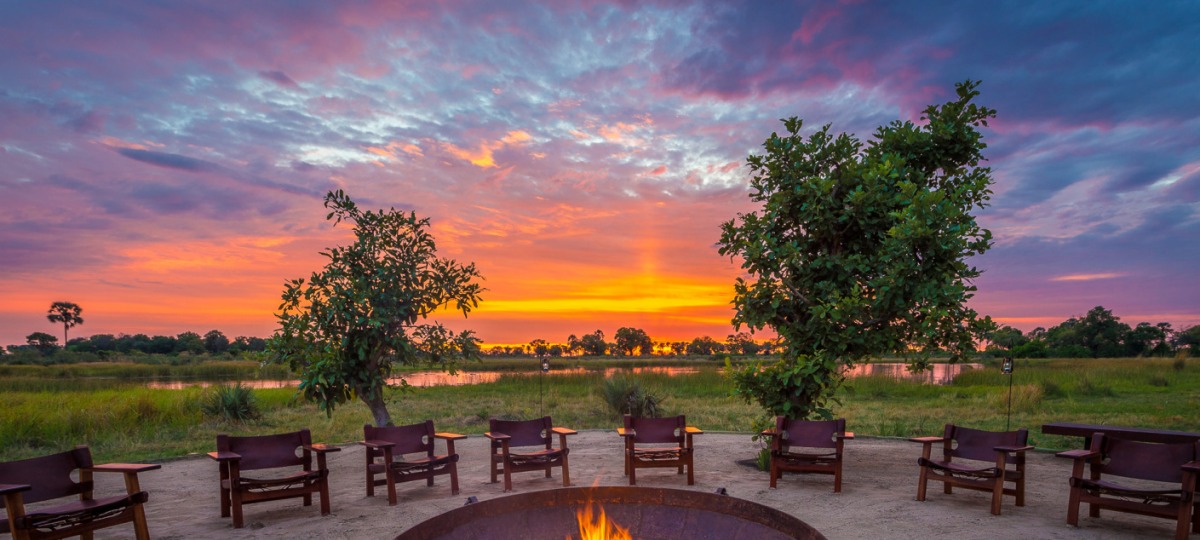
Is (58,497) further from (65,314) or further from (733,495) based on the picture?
(65,314)

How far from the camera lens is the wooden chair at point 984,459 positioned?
18.9 feet

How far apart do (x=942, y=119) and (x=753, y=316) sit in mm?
3258

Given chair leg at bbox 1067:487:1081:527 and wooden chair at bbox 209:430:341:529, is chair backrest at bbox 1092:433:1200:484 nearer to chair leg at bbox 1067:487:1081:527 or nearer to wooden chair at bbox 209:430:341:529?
chair leg at bbox 1067:487:1081:527

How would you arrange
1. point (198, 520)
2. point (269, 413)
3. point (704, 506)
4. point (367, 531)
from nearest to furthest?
point (704, 506) → point (367, 531) → point (198, 520) → point (269, 413)

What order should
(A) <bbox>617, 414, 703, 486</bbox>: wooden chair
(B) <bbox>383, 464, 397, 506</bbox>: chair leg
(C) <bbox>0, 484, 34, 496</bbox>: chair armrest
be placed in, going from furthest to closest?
(A) <bbox>617, 414, 703, 486</bbox>: wooden chair < (B) <bbox>383, 464, 397, 506</bbox>: chair leg < (C) <bbox>0, 484, 34, 496</bbox>: chair armrest

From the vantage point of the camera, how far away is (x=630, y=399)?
13141 millimetres

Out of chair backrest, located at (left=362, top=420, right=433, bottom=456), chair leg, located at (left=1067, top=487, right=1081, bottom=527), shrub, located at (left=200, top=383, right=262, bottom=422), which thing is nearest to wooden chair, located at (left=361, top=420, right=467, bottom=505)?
chair backrest, located at (left=362, top=420, right=433, bottom=456)

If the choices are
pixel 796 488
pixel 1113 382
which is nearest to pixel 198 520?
pixel 796 488

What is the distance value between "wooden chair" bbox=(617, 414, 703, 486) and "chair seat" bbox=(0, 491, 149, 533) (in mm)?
4328

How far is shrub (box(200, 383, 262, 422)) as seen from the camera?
13125 mm

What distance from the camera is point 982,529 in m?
5.34

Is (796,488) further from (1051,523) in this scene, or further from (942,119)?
(942,119)

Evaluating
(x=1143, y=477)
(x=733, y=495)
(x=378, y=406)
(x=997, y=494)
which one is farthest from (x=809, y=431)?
(x=378, y=406)

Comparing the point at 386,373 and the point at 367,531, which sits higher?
the point at 386,373
